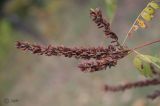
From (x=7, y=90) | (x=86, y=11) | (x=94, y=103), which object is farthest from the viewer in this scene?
(x=86, y=11)

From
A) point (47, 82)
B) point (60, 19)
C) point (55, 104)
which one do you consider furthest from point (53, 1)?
point (55, 104)

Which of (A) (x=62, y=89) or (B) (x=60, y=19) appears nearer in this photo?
(A) (x=62, y=89)

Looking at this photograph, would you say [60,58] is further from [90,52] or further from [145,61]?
[90,52]

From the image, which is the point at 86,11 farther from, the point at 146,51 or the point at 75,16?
the point at 146,51

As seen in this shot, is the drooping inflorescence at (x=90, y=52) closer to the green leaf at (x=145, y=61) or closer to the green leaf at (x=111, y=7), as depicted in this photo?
the green leaf at (x=145, y=61)

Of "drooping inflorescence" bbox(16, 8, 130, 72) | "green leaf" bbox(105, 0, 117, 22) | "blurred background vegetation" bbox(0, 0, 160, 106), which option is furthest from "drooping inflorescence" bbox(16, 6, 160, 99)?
"blurred background vegetation" bbox(0, 0, 160, 106)

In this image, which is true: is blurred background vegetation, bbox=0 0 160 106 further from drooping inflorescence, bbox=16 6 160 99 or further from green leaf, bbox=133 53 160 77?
drooping inflorescence, bbox=16 6 160 99

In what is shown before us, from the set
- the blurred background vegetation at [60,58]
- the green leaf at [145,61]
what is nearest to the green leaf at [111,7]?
the green leaf at [145,61]

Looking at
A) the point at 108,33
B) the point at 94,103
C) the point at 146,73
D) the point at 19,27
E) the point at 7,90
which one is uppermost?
the point at 19,27
